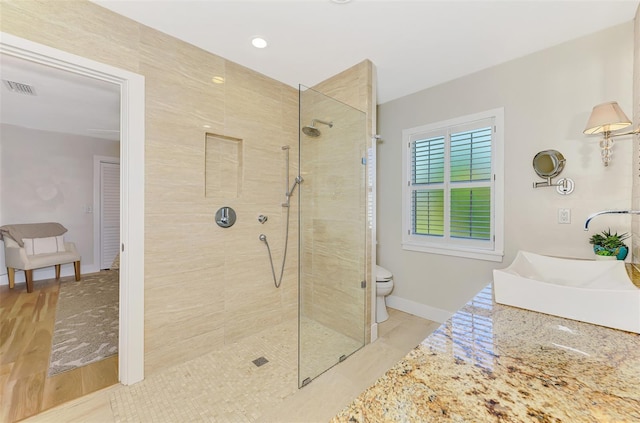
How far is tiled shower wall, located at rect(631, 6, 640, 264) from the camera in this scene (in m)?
1.58

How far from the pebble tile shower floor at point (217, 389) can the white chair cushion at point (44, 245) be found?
139 inches

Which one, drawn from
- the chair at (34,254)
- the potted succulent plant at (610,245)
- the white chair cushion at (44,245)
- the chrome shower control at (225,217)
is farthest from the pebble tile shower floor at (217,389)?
the white chair cushion at (44,245)

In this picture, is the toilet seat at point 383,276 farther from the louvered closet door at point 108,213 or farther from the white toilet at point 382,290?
the louvered closet door at point 108,213

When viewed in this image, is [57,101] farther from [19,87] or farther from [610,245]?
[610,245]

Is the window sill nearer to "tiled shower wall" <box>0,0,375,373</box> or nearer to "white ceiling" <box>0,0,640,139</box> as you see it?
"tiled shower wall" <box>0,0,375,373</box>

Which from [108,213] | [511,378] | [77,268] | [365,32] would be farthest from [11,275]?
[511,378]

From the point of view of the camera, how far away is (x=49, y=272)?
4.11 metres

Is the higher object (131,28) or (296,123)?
(131,28)

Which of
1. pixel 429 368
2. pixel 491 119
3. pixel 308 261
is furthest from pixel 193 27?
pixel 491 119

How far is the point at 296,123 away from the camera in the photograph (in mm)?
2738

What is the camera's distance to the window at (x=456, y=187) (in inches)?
90.2

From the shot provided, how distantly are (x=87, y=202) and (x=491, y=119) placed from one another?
19.6ft

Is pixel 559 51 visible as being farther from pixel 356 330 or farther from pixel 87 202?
pixel 87 202

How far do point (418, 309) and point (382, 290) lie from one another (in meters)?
0.50
